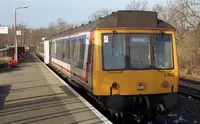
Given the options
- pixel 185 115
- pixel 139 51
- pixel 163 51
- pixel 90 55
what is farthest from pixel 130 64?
pixel 185 115

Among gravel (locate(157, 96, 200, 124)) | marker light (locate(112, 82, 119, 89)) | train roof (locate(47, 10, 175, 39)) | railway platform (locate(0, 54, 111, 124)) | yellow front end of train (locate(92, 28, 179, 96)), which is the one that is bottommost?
gravel (locate(157, 96, 200, 124))

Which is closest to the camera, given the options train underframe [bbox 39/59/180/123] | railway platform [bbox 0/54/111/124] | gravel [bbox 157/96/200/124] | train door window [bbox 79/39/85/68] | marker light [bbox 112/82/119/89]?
Answer: railway platform [bbox 0/54/111/124]

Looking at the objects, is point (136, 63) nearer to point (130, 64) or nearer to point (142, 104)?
point (130, 64)

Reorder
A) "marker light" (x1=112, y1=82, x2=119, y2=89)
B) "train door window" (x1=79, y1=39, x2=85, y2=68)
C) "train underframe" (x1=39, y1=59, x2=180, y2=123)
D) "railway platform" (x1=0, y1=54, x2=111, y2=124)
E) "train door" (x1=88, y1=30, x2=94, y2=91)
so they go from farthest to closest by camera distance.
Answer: "train door window" (x1=79, y1=39, x2=85, y2=68) < "train door" (x1=88, y1=30, x2=94, y2=91) < "marker light" (x1=112, y1=82, x2=119, y2=89) < "train underframe" (x1=39, y1=59, x2=180, y2=123) < "railway platform" (x1=0, y1=54, x2=111, y2=124)

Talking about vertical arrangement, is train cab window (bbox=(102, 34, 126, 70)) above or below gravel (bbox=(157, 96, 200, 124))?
above

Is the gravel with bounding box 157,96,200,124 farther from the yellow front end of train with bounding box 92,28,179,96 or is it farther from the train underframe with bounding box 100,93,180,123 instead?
the yellow front end of train with bounding box 92,28,179,96

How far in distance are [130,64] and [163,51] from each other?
108 cm

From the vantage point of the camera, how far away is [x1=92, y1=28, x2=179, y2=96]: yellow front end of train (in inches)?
355

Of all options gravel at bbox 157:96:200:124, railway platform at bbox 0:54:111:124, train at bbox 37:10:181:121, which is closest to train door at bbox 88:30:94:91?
train at bbox 37:10:181:121

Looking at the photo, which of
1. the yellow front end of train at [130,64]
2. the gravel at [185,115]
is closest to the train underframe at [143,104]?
the yellow front end of train at [130,64]

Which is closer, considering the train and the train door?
the train

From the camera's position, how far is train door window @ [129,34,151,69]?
9.23 meters

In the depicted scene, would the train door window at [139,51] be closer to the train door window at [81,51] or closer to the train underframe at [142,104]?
the train underframe at [142,104]

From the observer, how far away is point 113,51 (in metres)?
9.21
